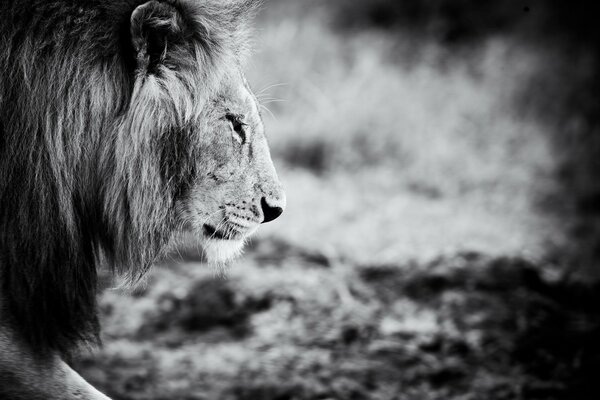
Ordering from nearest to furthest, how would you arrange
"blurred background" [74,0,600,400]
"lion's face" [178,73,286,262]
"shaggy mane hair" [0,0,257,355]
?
"shaggy mane hair" [0,0,257,355], "lion's face" [178,73,286,262], "blurred background" [74,0,600,400]

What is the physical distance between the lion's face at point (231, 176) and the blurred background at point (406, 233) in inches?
23.0

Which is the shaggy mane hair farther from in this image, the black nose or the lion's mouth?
the black nose

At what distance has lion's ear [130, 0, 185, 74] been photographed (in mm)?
2098

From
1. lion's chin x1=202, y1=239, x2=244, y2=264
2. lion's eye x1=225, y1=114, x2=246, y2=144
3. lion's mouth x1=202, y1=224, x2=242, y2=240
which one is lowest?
lion's chin x1=202, y1=239, x2=244, y2=264

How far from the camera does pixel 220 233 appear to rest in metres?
2.40

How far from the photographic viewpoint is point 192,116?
2.22 m

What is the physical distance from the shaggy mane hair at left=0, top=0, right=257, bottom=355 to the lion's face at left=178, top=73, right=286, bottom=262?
53mm

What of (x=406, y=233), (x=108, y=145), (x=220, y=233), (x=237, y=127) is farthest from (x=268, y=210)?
(x=406, y=233)

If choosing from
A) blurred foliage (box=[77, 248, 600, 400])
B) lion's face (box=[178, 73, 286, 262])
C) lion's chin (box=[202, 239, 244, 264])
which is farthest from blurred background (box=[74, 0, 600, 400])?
lion's chin (box=[202, 239, 244, 264])

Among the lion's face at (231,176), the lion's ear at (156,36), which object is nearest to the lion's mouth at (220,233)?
the lion's face at (231,176)

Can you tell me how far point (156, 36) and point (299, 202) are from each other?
348cm

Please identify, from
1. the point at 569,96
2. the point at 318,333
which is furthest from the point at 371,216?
the point at 569,96

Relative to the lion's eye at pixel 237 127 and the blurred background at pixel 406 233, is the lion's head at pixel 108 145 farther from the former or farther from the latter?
the blurred background at pixel 406 233

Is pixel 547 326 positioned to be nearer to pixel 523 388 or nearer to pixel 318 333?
pixel 523 388
